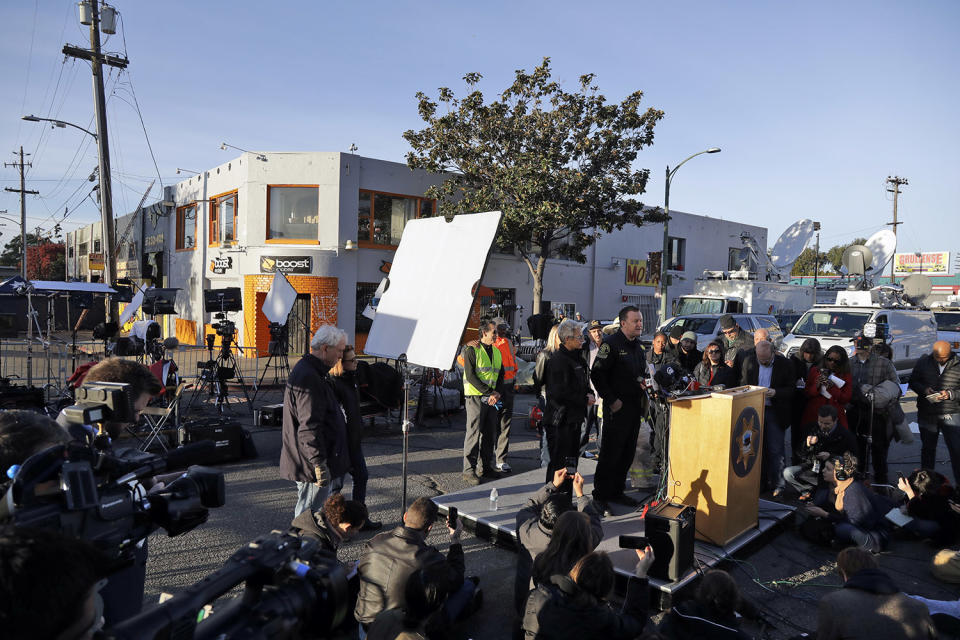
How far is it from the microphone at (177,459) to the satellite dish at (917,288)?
18472mm

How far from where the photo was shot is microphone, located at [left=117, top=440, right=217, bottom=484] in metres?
2.03

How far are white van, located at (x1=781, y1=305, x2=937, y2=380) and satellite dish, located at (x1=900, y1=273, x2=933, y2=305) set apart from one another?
39.5 inches

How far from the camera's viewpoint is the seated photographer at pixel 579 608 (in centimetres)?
273

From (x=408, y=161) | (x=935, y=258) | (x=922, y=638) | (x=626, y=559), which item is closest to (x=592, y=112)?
(x=408, y=161)

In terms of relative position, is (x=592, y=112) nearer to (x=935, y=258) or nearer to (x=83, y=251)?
(x=83, y=251)

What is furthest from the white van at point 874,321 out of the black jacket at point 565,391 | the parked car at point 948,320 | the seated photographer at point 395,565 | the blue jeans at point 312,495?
the seated photographer at point 395,565

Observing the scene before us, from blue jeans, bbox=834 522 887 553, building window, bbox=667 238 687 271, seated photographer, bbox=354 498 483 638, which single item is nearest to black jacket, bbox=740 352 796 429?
blue jeans, bbox=834 522 887 553

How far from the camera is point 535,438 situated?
368 inches

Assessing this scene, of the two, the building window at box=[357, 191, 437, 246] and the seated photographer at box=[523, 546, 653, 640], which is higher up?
the building window at box=[357, 191, 437, 246]

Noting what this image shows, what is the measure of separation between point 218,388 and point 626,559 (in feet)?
25.8

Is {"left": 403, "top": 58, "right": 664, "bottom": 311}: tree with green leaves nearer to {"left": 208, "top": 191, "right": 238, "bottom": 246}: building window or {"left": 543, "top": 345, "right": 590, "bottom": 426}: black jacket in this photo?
{"left": 208, "top": 191, "right": 238, "bottom": 246}: building window

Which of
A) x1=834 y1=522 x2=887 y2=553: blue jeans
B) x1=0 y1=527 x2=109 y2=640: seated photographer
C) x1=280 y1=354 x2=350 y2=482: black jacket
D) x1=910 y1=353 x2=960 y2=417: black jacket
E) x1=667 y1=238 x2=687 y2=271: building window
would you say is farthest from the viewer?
x1=667 y1=238 x2=687 y2=271: building window

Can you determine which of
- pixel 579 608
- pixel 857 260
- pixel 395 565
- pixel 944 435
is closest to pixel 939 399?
pixel 944 435

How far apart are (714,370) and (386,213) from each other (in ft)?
51.2
